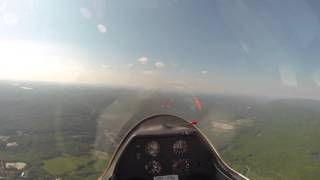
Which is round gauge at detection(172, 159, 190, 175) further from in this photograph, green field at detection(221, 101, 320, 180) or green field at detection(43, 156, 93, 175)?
green field at detection(221, 101, 320, 180)

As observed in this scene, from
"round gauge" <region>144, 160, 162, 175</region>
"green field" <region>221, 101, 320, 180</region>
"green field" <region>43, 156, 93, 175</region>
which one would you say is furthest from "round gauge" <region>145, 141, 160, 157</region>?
"green field" <region>221, 101, 320, 180</region>

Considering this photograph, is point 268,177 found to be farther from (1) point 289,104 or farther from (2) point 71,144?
(1) point 289,104

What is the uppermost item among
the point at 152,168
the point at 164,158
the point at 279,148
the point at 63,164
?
the point at 164,158

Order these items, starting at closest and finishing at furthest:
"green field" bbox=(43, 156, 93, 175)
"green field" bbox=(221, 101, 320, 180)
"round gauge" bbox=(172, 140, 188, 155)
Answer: "round gauge" bbox=(172, 140, 188, 155), "green field" bbox=(43, 156, 93, 175), "green field" bbox=(221, 101, 320, 180)

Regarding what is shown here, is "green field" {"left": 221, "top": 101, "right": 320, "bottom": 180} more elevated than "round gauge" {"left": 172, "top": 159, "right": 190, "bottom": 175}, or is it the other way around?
"round gauge" {"left": 172, "top": 159, "right": 190, "bottom": 175}

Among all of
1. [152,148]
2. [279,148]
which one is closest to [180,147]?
[152,148]

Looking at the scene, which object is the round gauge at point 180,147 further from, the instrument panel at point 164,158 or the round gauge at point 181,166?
the round gauge at point 181,166

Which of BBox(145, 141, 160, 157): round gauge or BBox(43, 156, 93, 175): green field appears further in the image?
BBox(43, 156, 93, 175): green field

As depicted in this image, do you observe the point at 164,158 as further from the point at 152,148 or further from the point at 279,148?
the point at 279,148

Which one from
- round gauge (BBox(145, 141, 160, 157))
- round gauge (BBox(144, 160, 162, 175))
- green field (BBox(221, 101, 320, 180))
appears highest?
round gauge (BBox(145, 141, 160, 157))
